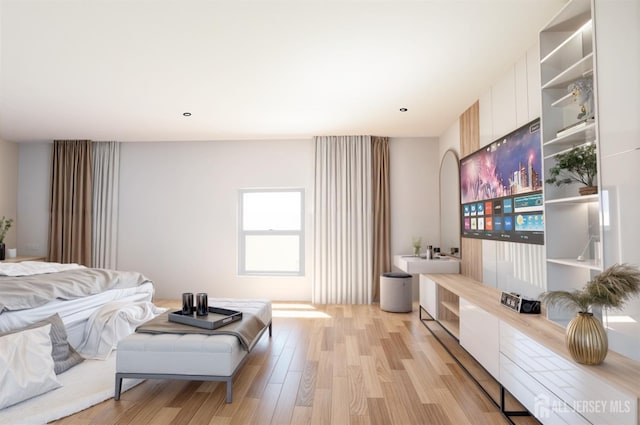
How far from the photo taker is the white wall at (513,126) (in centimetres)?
275

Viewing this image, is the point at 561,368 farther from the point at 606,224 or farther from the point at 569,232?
the point at 569,232

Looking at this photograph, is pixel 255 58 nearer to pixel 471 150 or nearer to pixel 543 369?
pixel 471 150

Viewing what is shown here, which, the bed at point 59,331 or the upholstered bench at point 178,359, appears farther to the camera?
the upholstered bench at point 178,359

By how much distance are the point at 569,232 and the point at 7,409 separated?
360 cm

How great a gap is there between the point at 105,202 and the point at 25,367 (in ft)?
13.0

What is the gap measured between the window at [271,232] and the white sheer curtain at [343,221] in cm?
41

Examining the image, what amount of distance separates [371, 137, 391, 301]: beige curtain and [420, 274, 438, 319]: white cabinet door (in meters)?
1.08

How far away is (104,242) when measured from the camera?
19.1 ft

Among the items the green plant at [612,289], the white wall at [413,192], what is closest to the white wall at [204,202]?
the white wall at [413,192]

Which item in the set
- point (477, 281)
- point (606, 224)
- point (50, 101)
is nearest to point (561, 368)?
point (606, 224)

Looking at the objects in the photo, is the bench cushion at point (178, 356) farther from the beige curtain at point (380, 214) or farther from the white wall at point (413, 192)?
the white wall at point (413, 192)

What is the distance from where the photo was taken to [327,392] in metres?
2.53

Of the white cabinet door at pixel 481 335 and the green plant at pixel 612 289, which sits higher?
the green plant at pixel 612 289

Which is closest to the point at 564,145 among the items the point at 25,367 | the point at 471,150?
the point at 471,150
